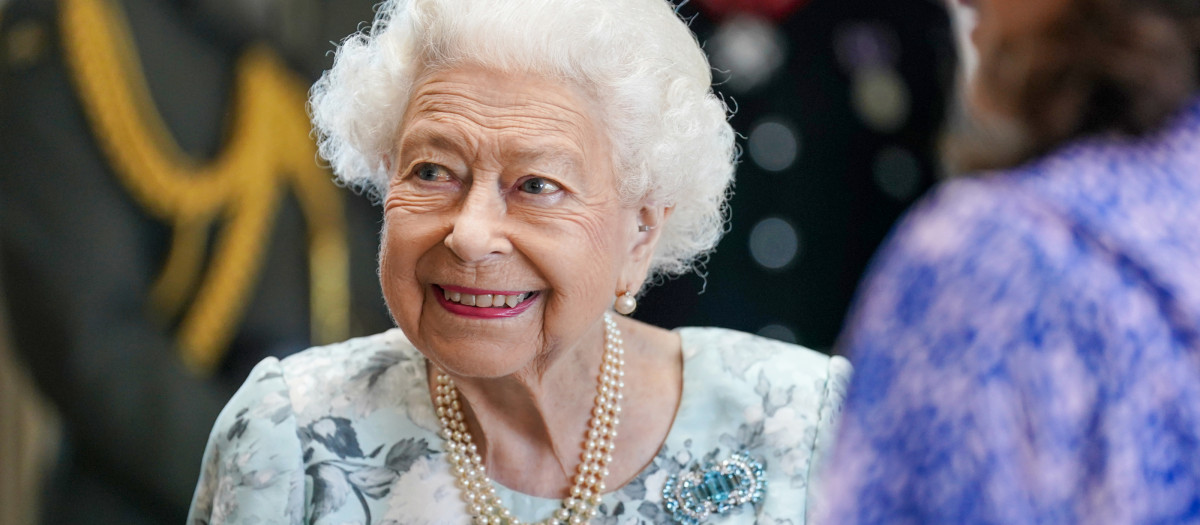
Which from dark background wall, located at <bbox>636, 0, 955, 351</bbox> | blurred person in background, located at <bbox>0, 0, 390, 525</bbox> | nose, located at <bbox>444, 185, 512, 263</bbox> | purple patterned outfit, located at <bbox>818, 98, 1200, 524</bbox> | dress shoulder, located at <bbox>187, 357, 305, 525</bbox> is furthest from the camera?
dark background wall, located at <bbox>636, 0, 955, 351</bbox>

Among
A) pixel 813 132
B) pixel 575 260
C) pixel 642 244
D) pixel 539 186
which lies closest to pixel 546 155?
pixel 539 186

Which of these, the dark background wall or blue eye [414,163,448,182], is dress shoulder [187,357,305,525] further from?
the dark background wall

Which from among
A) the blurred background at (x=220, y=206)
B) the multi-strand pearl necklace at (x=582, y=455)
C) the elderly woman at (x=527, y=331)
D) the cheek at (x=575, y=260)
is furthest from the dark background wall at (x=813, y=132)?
the cheek at (x=575, y=260)

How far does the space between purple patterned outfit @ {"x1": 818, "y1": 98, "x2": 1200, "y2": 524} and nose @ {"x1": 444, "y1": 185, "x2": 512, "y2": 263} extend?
2.25 ft

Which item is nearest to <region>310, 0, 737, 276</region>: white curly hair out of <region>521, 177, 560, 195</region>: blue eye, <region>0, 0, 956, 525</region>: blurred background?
<region>521, 177, 560, 195</region>: blue eye

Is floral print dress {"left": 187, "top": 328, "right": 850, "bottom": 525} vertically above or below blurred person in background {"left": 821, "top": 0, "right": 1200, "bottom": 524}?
below

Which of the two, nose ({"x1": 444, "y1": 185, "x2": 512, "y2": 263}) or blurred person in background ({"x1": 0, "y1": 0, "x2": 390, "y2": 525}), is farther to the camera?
blurred person in background ({"x1": 0, "y1": 0, "x2": 390, "y2": 525})

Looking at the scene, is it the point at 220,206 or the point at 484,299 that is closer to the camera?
the point at 484,299

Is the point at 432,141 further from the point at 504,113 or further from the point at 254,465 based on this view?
the point at 254,465

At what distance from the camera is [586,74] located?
1.37m

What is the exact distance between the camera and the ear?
150cm

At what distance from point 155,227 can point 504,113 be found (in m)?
1.36

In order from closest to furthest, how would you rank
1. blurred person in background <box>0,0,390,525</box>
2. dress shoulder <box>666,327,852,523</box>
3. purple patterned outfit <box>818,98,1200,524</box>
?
purple patterned outfit <box>818,98,1200,524</box> → dress shoulder <box>666,327,852,523</box> → blurred person in background <box>0,0,390,525</box>

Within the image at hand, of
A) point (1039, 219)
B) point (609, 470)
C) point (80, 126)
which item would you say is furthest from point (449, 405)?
point (80, 126)
